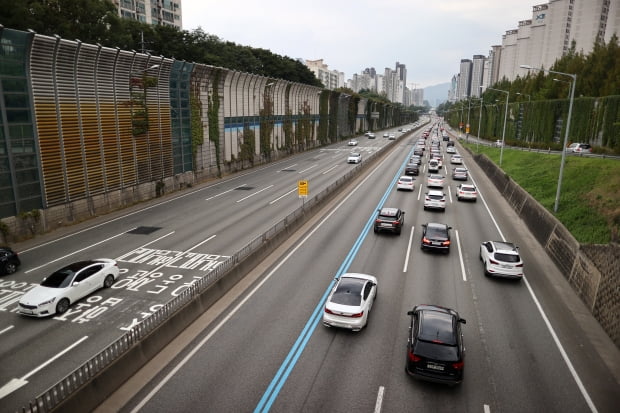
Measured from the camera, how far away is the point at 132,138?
34.6 metres

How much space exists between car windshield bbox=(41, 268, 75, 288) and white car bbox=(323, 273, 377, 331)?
10498mm

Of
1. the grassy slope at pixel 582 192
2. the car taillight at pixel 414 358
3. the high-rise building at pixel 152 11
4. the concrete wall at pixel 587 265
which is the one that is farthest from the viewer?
the high-rise building at pixel 152 11

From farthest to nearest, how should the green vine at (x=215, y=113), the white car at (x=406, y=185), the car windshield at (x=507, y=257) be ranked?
the green vine at (x=215, y=113) < the white car at (x=406, y=185) < the car windshield at (x=507, y=257)

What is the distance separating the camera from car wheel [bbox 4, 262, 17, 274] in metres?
19.6

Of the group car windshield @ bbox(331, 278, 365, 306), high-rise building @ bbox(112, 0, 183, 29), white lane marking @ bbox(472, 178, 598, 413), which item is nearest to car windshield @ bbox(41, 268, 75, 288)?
car windshield @ bbox(331, 278, 365, 306)

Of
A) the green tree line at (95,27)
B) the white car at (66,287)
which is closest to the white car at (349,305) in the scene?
the white car at (66,287)

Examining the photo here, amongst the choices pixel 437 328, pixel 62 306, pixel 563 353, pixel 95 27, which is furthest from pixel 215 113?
pixel 563 353

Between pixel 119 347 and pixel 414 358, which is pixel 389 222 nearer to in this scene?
pixel 414 358

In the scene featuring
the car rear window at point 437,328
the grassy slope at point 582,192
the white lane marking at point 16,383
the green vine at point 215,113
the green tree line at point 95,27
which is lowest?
the white lane marking at point 16,383

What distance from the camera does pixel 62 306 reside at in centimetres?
1600

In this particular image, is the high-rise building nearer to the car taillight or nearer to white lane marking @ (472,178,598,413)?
white lane marking @ (472,178,598,413)

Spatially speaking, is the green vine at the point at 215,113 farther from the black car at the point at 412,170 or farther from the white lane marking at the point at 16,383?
the white lane marking at the point at 16,383

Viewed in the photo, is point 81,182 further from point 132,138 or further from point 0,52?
point 0,52

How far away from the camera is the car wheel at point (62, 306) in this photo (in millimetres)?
15835
